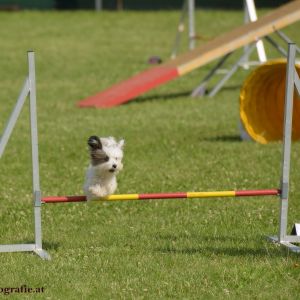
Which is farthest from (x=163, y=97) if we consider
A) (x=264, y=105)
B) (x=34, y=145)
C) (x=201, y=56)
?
(x=34, y=145)

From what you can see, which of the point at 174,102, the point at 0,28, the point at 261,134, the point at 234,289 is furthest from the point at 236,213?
the point at 0,28

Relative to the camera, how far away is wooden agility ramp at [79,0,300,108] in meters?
14.6

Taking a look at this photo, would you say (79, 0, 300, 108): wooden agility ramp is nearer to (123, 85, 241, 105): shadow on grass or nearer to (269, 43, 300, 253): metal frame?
(123, 85, 241, 105): shadow on grass

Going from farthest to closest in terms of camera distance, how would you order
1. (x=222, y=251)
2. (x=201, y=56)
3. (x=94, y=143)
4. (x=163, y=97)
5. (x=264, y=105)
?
(x=163, y=97), (x=201, y=56), (x=264, y=105), (x=222, y=251), (x=94, y=143)

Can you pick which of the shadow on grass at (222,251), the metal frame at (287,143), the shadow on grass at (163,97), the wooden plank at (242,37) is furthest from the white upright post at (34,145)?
the shadow on grass at (163,97)

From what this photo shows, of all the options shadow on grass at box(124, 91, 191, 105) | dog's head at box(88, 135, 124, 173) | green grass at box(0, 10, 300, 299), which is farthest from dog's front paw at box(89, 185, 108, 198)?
shadow on grass at box(124, 91, 191, 105)

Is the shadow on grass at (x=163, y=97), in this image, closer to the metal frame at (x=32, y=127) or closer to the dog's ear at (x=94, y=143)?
the metal frame at (x=32, y=127)

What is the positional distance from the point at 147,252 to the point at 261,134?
5.48 meters

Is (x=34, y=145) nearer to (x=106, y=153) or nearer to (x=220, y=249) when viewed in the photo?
(x=106, y=153)

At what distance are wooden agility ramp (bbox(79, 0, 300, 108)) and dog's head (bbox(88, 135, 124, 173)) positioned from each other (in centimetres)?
819

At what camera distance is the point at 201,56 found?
49.8 ft

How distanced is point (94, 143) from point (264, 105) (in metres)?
6.29

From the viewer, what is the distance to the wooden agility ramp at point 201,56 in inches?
575

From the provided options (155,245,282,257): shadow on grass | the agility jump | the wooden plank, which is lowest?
(155,245,282,257): shadow on grass
